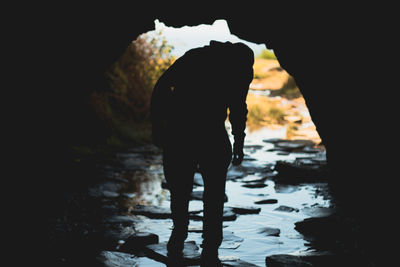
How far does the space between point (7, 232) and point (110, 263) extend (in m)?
1.39

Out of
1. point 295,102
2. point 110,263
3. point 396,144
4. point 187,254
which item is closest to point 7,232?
point 110,263

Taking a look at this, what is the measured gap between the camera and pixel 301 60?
182 inches

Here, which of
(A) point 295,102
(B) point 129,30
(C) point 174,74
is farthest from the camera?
(A) point 295,102

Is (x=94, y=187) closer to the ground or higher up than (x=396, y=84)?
closer to the ground

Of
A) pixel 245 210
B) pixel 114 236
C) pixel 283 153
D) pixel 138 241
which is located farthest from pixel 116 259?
pixel 283 153

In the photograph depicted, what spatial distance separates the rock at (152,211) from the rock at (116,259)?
1305 mm

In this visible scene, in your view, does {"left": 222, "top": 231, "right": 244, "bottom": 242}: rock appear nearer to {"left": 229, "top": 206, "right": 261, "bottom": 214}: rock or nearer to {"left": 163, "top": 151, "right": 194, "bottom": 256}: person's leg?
{"left": 229, "top": 206, "right": 261, "bottom": 214}: rock

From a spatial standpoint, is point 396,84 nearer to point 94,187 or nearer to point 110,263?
point 110,263

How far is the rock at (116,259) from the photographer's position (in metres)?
3.68

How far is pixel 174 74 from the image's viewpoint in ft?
11.2

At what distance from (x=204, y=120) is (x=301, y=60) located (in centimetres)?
184

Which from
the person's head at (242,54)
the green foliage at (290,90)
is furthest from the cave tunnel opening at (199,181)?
the green foliage at (290,90)

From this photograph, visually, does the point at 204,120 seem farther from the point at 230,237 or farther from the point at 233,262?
the point at 230,237

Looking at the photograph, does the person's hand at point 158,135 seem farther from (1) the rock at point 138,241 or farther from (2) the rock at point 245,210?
(2) the rock at point 245,210
